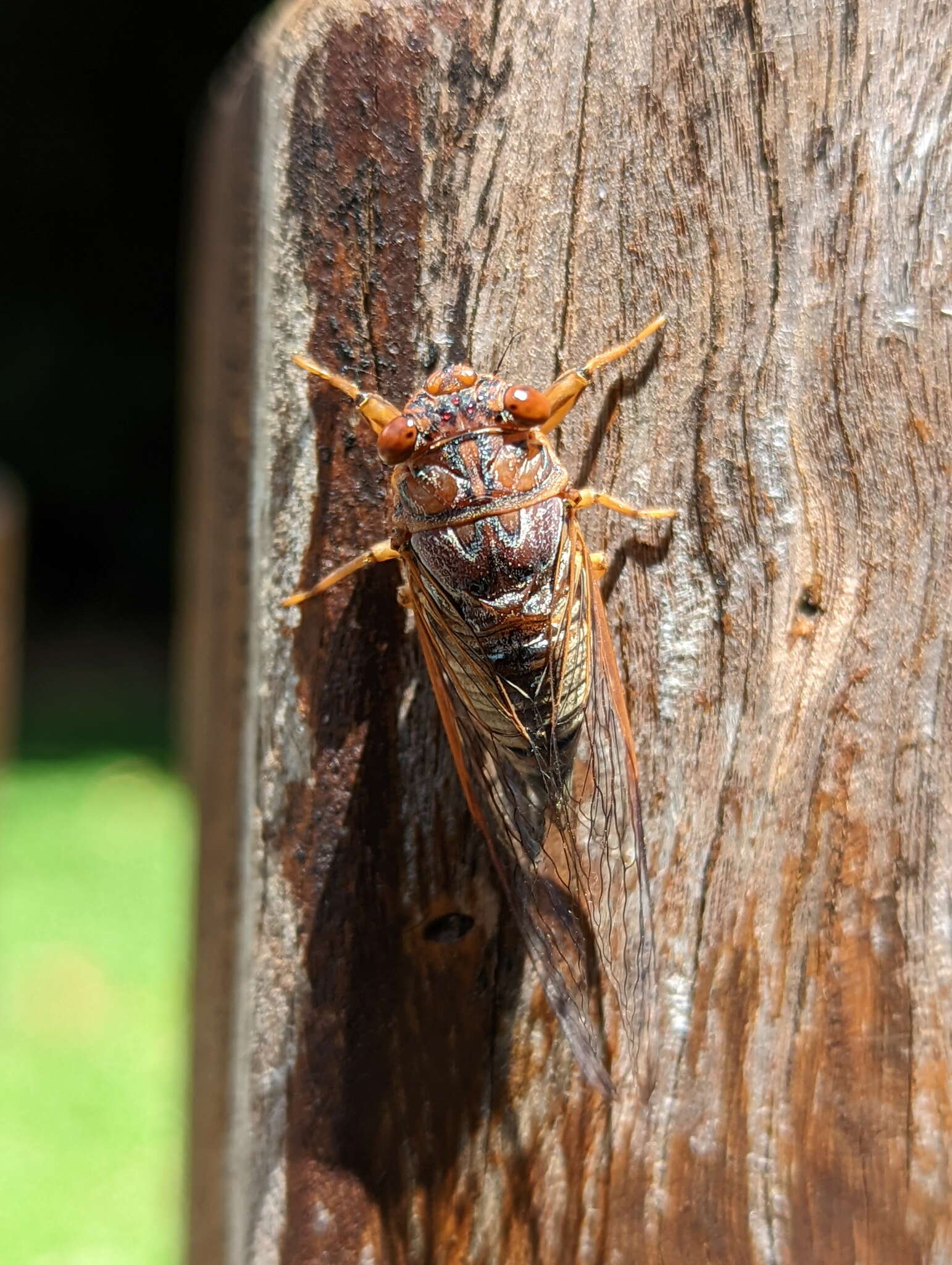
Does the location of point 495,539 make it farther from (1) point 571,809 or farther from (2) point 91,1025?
(2) point 91,1025

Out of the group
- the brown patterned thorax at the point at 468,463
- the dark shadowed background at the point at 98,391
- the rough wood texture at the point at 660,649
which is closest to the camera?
the rough wood texture at the point at 660,649

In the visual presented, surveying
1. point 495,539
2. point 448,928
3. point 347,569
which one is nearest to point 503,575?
point 495,539

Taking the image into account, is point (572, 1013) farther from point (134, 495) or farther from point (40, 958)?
point (134, 495)

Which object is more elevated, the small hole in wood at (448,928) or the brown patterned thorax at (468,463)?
the brown patterned thorax at (468,463)

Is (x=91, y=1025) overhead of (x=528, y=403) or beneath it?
beneath

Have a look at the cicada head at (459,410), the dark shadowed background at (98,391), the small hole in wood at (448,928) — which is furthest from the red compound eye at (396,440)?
the dark shadowed background at (98,391)

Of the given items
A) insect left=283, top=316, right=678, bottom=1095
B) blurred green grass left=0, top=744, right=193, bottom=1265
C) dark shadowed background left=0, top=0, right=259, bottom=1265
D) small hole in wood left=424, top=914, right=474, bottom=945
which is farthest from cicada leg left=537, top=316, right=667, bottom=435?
dark shadowed background left=0, top=0, right=259, bottom=1265

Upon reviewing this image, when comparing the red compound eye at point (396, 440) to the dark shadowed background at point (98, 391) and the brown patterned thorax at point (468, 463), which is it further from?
the dark shadowed background at point (98, 391)
